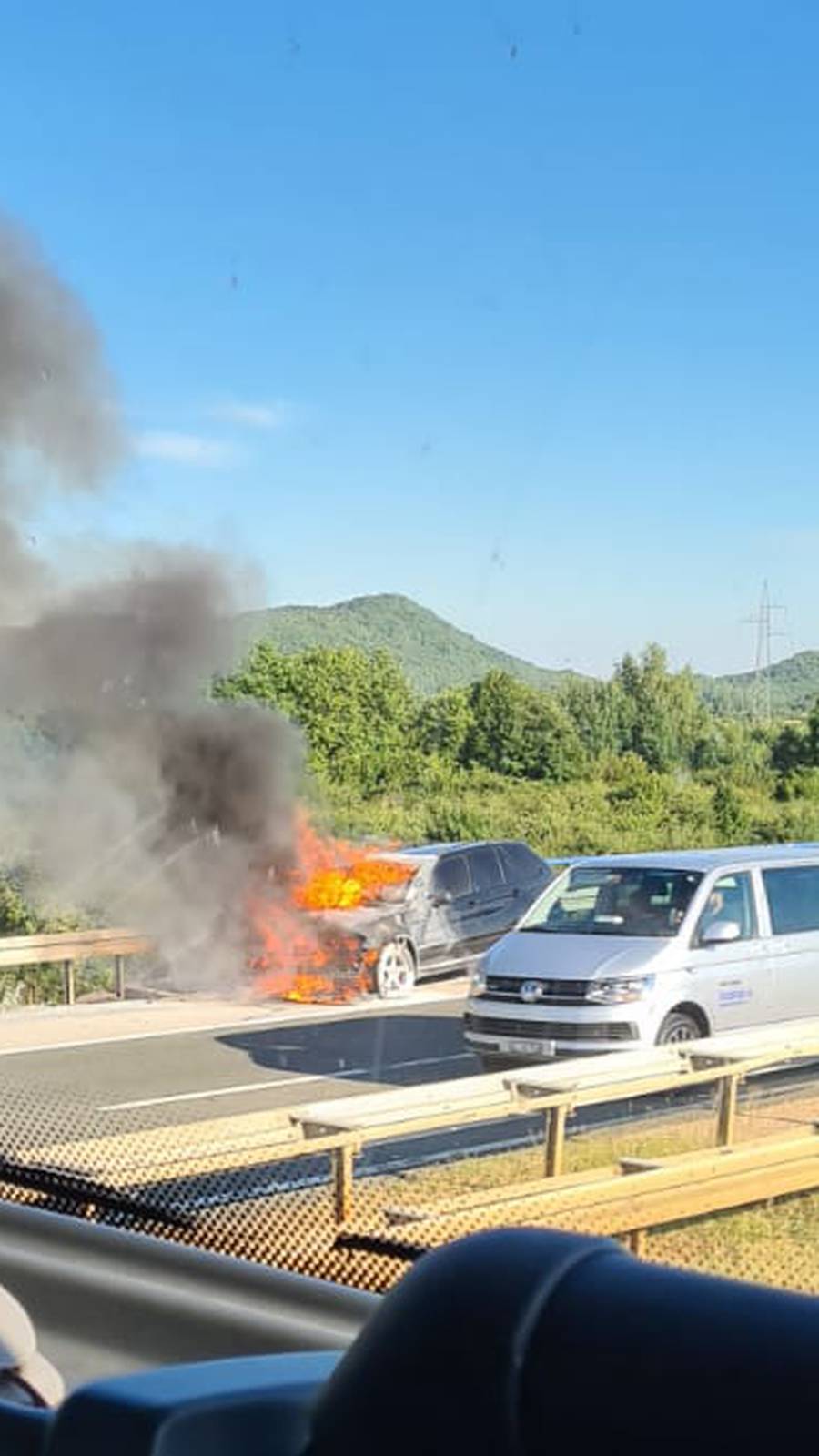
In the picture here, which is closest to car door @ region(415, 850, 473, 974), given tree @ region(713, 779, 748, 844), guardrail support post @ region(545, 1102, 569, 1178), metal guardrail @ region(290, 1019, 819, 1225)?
tree @ region(713, 779, 748, 844)

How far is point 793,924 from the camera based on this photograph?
14.4 ft

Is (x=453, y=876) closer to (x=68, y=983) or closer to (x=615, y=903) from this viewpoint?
(x=615, y=903)

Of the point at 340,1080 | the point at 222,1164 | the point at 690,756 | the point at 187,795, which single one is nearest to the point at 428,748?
the point at 690,756

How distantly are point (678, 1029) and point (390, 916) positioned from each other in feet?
5.22

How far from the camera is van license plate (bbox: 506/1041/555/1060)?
12.9ft

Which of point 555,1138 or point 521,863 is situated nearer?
point 555,1138

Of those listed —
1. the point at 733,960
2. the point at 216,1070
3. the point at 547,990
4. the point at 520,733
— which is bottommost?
the point at 216,1070

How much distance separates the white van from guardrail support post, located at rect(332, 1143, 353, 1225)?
107 cm

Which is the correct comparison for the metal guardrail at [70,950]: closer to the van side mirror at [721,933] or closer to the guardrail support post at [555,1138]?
the van side mirror at [721,933]

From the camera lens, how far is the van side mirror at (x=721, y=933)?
13.9 feet

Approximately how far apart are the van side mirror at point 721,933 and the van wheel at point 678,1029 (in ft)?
0.94

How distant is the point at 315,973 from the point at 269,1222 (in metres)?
2.38

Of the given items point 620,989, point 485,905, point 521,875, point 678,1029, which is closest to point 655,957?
point 620,989

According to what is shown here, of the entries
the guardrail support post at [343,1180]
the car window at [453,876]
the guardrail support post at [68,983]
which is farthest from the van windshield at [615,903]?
the guardrail support post at [343,1180]
